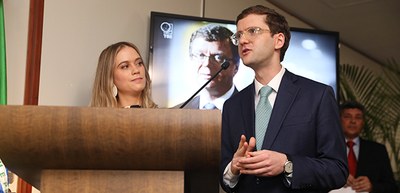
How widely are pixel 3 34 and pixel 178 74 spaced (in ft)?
3.86

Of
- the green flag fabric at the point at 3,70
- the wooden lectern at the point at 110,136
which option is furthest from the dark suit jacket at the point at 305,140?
the green flag fabric at the point at 3,70

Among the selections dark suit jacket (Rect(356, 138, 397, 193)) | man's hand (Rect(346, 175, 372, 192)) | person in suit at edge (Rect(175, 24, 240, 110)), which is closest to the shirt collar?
person in suit at edge (Rect(175, 24, 240, 110))

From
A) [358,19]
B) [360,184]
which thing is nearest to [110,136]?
[360,184]

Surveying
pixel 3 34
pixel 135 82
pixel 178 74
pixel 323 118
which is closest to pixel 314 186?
pixel 323 118

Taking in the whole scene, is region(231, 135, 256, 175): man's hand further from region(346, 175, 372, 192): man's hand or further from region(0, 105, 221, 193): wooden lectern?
region(346, 175, 372, 192): man's hand

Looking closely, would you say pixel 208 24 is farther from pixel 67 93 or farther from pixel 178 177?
pixel 178 177

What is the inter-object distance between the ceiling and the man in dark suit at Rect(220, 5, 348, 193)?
2558 millimetres

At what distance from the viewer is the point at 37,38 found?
2537 millimetres

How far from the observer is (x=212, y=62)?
322 centimetres

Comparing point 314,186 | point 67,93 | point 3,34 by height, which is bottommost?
point 314,186

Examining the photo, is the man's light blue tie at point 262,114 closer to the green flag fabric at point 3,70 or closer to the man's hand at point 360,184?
the green flag fabric at point 3,70

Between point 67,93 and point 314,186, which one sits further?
point 67,93

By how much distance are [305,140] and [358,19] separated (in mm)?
3445

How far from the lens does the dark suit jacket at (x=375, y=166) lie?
340cm
